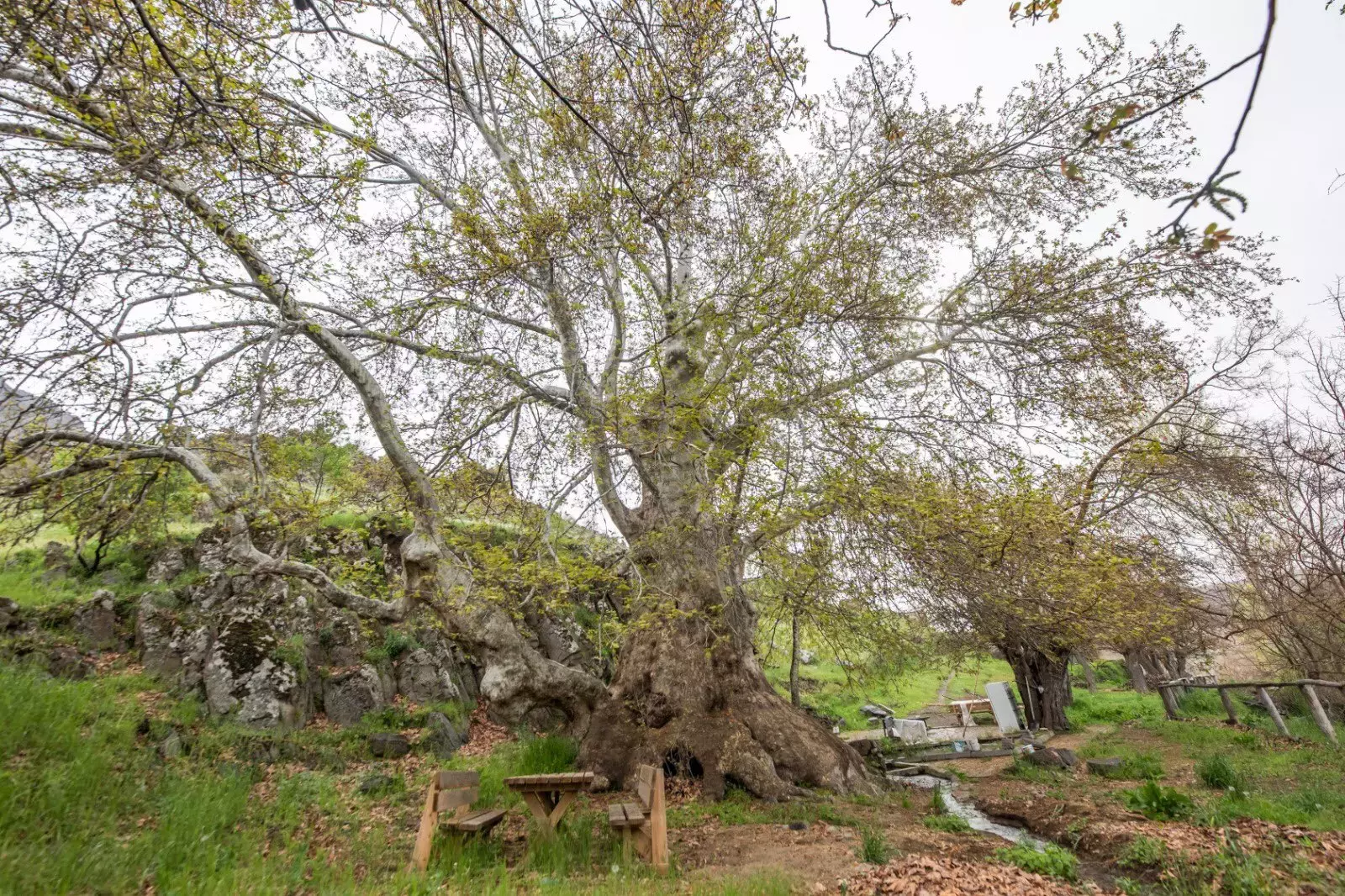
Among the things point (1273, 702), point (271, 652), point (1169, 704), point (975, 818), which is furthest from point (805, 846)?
point (1169, 704)

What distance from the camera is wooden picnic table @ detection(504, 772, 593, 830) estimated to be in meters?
5.47

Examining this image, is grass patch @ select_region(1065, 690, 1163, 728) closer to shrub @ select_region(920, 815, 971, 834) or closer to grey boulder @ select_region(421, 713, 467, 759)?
shrub @ select_region(920, 815, 971, 834)

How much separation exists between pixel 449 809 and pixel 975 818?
687 cm

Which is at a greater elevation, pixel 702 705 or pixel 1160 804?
pixel 702 705

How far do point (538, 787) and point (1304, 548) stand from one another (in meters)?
11.2

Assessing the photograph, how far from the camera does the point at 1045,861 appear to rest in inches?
184

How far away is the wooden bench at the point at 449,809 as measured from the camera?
4844 millimetres

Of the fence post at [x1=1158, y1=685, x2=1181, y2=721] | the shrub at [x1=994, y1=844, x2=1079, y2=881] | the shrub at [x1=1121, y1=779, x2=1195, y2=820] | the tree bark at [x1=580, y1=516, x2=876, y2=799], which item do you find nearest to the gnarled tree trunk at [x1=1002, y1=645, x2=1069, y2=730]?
the fence post at [x1=1158, y1=685, x2=1181, y2=721]

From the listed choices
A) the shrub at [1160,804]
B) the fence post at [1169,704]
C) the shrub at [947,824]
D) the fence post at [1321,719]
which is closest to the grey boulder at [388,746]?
the shrub at [947,824]

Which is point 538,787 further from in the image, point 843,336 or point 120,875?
point 843,336

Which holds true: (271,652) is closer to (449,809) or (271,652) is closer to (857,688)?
(449,809)

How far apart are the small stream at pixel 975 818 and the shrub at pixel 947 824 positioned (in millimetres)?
166

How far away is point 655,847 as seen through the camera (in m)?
4.88

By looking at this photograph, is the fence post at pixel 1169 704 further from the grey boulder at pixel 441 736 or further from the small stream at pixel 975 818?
the grey boulder at pixel 441 736
